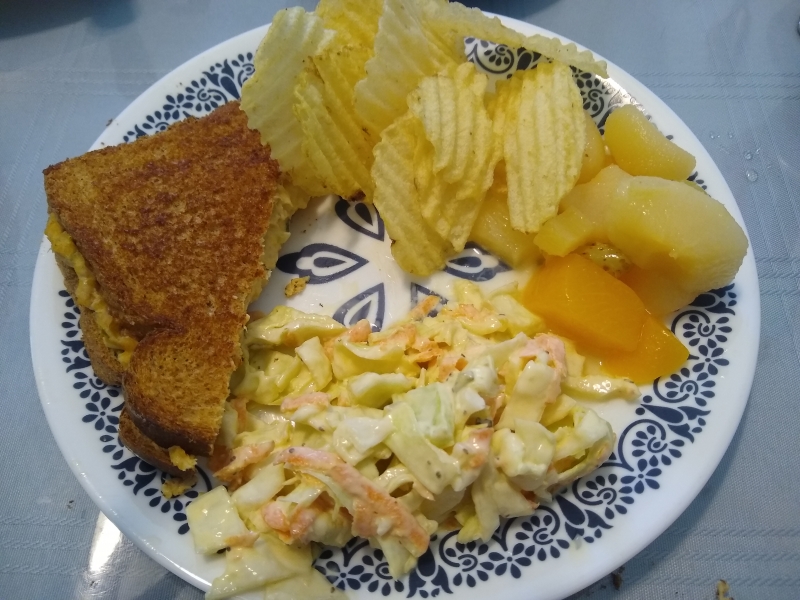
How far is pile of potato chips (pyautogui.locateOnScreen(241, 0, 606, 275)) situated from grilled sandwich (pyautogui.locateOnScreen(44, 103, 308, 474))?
8.8 inches

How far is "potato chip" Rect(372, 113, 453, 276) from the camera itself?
69.7 inches

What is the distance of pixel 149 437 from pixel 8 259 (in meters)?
1.17

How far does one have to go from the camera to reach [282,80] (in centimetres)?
173

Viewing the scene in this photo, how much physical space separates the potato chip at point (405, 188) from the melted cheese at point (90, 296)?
2.86 feet

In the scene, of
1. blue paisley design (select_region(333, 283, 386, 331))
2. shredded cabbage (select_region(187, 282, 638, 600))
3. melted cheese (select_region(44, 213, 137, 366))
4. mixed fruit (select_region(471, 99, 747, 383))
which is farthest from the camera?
blue paisley design (select_region(333, 283, 386, 331))

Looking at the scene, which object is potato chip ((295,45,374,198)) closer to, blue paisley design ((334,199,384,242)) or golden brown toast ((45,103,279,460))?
blue paisley design ((334,199,384,242))

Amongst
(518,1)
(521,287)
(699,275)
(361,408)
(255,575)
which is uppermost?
(518,1)

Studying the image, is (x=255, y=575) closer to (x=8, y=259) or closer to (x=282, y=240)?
(x=282, y=240)

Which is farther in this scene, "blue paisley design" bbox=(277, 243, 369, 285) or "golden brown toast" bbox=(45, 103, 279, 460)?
"blue paisley design" bbox=(277, 243, 369, 285)

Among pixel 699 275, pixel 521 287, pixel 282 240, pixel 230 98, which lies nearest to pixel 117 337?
pixel 282 240

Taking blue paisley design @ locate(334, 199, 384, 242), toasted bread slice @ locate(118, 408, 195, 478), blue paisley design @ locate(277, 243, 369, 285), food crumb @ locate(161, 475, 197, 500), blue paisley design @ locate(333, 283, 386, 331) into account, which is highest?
blue paisley design @ locate(334, 199, 384, 242)

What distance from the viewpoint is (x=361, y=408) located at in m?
1.50

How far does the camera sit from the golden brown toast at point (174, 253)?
5.08 ft

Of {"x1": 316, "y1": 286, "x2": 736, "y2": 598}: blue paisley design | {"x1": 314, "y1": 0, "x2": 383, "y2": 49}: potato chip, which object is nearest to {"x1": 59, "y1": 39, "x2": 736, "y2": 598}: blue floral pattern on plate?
{"x1": 316, "y1": 286, "x2": 736, "y2": 598}: blue paisley design
